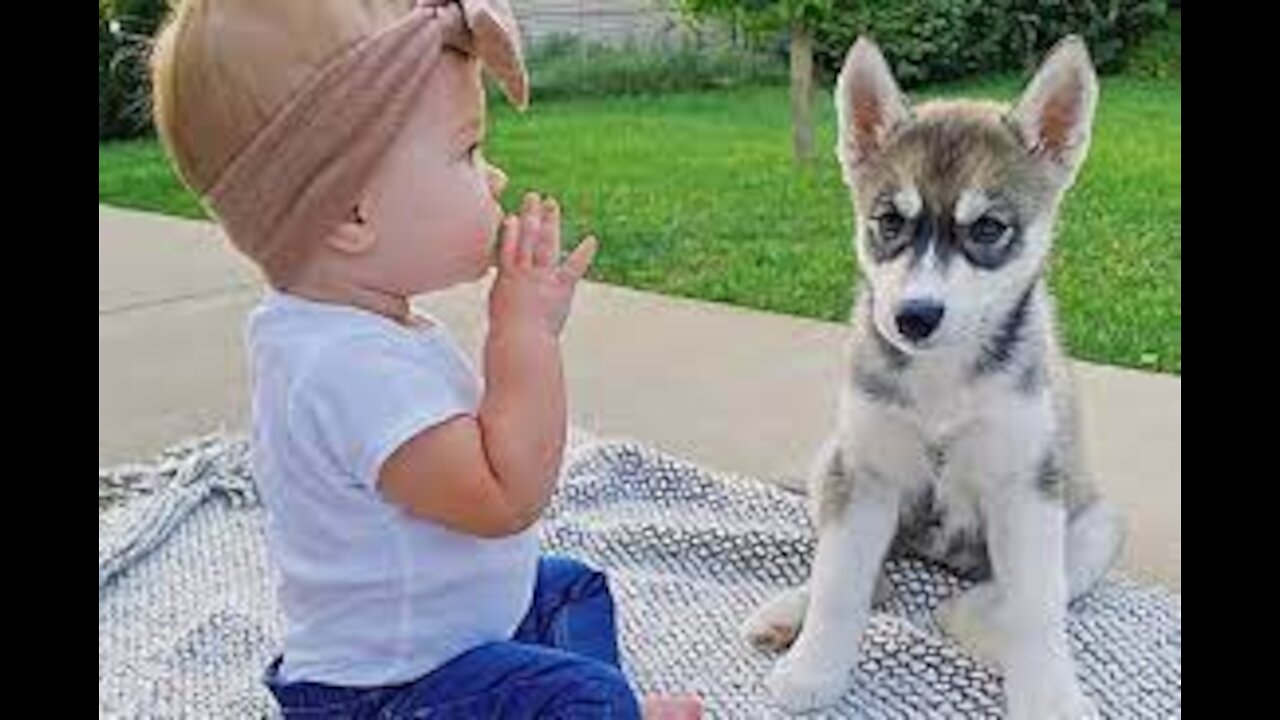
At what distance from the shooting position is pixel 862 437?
2834mm

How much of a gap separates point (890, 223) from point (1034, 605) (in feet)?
2.03

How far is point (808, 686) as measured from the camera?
2.85 metres

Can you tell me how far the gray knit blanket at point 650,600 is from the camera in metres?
2.95

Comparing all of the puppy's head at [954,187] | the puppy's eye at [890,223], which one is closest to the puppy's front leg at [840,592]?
the puppy's head at [954,187]

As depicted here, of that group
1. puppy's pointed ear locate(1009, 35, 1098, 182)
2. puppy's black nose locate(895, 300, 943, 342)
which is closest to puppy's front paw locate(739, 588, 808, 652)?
puppy's black nose locate(895, 300, 943, 342)

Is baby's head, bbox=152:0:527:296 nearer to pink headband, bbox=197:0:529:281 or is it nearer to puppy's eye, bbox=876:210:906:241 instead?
pink headband, bbox=197:0:529:281

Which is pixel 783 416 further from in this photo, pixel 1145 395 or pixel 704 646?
pixel 704 646

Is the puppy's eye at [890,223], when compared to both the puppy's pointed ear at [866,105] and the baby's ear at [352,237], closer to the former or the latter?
the puppy's pointed ear at [866,105]

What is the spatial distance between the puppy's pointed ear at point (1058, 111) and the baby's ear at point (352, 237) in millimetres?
1006

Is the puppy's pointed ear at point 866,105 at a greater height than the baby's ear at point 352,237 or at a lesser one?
lesser

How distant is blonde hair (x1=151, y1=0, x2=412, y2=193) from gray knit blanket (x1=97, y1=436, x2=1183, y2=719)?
75 centimetres

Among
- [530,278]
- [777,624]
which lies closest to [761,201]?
[777,624]

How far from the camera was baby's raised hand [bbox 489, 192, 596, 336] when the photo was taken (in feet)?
7.43
